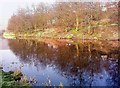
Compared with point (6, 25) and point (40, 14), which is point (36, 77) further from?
point (6, 25)

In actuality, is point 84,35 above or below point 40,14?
below

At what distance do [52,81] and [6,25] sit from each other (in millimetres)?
71311

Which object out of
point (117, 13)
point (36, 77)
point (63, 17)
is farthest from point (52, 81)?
point (63, 17)

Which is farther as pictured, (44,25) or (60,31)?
(44,25)

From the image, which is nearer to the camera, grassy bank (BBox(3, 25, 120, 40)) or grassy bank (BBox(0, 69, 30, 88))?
grassy bank (BBox(0, 69, 30, 88))

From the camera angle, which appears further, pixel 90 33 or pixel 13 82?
pixel 90 33

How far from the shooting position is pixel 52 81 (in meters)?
16.1

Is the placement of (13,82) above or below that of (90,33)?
above

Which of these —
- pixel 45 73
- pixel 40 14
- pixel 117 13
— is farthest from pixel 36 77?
pixel 40 14

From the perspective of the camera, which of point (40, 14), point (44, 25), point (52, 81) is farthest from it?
point (40, 14)

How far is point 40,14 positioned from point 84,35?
2314 cm

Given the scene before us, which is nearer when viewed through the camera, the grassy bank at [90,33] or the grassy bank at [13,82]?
the grassy bank at [13,82]

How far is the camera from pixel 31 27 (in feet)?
221

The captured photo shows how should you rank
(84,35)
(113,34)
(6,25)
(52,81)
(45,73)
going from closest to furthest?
(52,81) < (45,73) < (113,34) < (84,35) < (6,25)
